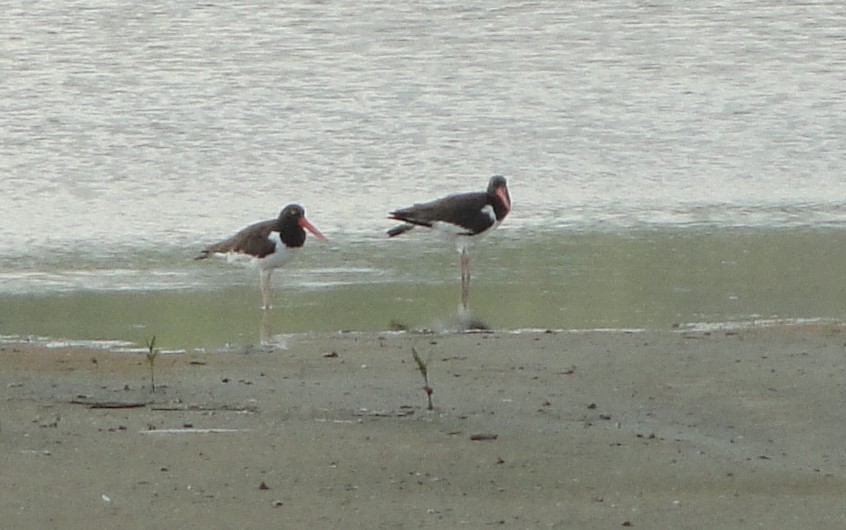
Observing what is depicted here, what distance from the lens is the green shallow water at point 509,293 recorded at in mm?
8695

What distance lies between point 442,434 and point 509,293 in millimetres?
3461

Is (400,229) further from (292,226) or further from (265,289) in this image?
(265,289)

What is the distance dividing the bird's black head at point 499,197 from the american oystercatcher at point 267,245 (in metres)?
1.23

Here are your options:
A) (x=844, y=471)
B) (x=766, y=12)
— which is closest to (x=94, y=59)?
(x=766, y=12)

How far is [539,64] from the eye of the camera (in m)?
17.8

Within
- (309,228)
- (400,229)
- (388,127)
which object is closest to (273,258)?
(309,228)

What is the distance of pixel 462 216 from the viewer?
10242mm

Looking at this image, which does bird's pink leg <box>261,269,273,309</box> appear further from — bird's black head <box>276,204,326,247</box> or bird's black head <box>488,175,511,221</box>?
bird's black head <box>488,175,511,221</box>

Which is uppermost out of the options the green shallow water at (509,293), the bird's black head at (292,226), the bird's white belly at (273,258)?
the bird's black head at (292,226)

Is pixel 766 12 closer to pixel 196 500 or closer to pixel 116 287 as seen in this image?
pixel 116 287

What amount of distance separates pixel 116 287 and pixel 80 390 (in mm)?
2866

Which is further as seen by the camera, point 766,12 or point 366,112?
point 766,12

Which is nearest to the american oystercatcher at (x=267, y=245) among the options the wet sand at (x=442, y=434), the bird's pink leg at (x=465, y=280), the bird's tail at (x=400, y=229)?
the bird's tail at (x=400, y=229)

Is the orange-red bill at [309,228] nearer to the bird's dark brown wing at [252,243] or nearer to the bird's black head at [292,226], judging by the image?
the bird's black head at [292,226]
